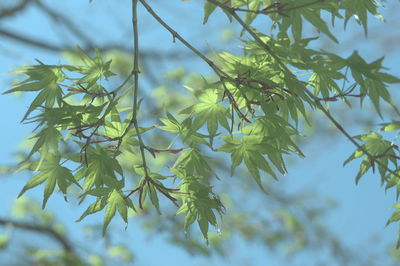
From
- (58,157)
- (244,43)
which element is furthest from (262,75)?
(58,157)

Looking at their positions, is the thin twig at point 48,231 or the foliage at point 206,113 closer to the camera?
the foliage at point 206,113

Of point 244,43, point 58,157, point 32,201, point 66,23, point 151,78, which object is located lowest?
point 58,157

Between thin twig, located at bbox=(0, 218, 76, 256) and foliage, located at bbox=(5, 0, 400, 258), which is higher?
thin twig, located at bbox=(0, 218, 76, 256)

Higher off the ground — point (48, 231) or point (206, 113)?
point (48, 231)

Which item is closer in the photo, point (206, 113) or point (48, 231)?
point (206, 113)

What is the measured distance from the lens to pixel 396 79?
967mm

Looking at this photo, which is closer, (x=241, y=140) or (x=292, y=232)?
(x=241, y=140)

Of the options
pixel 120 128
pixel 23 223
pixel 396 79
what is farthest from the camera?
pixel 23 223

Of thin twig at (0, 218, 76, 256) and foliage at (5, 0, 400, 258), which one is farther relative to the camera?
thin twig at (0, 218, 76, 256)

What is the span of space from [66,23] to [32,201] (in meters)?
1.64

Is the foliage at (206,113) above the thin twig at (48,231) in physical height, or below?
below

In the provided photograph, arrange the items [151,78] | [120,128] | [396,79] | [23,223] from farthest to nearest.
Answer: [151,78] < [23,223] < [120,128] < [396,79]

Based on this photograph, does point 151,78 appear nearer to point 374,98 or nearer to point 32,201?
point 32,201

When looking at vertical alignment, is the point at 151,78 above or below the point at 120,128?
above
